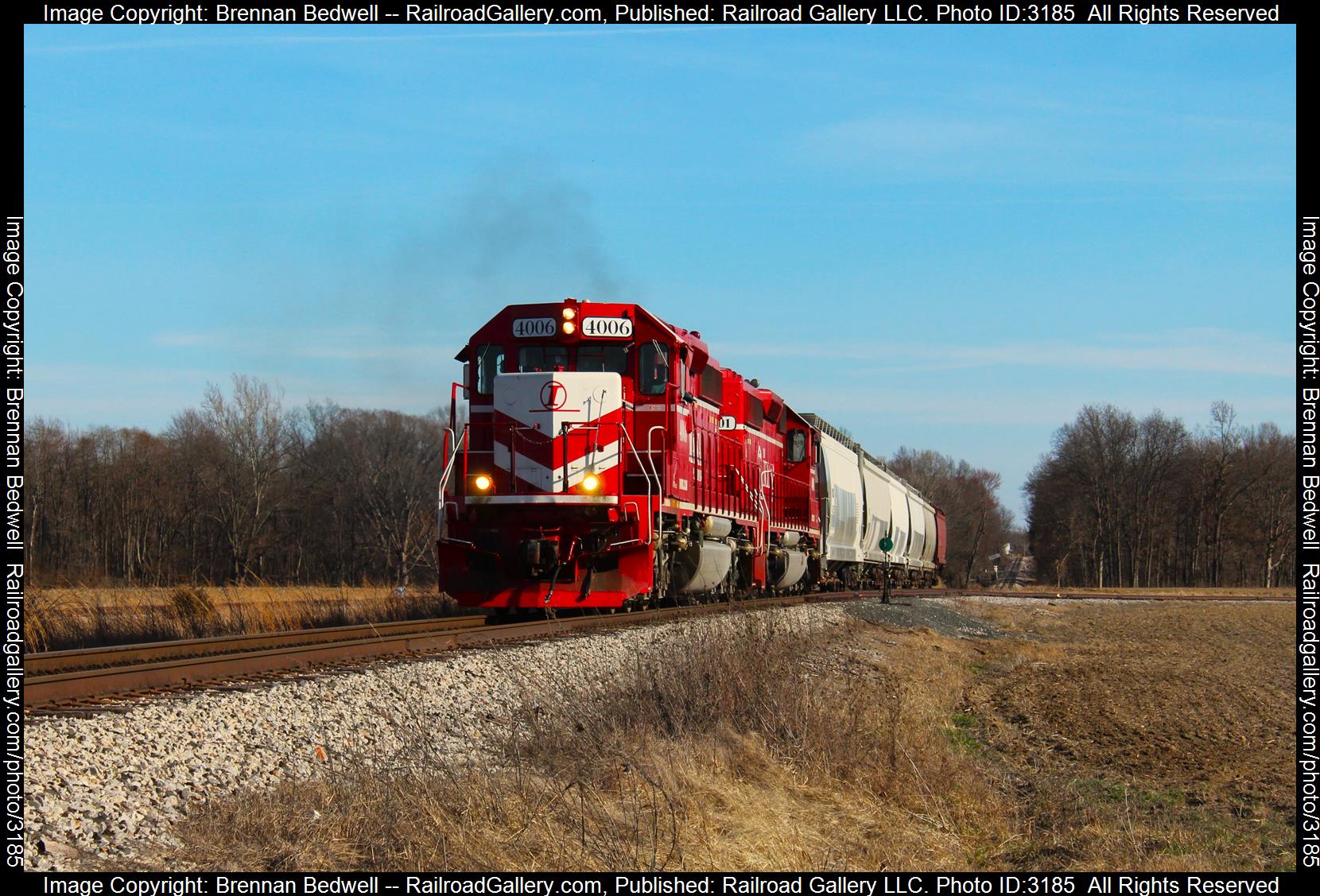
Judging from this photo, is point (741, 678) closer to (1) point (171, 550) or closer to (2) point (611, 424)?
(2) point (611, 424)

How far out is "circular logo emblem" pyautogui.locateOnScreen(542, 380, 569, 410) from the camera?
14.2 meters

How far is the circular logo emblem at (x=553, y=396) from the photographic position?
46.6 ft

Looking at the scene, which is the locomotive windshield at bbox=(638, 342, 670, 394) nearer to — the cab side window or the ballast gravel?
the ballast gravel

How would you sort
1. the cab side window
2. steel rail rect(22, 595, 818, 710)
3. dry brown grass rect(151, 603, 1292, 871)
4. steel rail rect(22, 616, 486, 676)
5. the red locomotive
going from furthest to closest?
1. the cab side window
2. the red locomotive
3. steel rail rect(22, 616, 486, 676)
4. steel rail rect(22, 595, 818, 710)
5. dry brown grass rect(151, 603, 1292, 871)

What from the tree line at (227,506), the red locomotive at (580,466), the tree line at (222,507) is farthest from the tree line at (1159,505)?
the red locomotive at (580,466)

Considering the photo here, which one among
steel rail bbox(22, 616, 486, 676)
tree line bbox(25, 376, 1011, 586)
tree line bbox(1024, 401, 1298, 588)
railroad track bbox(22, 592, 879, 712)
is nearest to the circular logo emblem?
railroad track bbox(22, 592, 879, 712)

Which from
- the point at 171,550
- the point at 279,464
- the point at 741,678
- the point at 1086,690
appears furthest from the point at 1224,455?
the point at 741,678

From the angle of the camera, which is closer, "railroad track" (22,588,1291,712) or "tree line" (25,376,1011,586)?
"railroad track" (22,588,1291,712)

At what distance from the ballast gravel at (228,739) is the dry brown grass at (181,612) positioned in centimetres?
477

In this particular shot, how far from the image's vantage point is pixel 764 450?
21.2m

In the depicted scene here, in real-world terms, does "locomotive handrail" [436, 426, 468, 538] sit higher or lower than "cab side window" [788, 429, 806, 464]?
lower

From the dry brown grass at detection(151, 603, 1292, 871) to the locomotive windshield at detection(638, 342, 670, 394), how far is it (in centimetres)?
470

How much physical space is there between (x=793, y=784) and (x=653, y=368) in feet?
29.3

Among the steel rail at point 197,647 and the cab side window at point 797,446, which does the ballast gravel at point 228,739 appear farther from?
the cab side window at point 797,446
